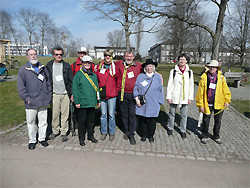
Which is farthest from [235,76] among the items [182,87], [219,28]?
[182,87]

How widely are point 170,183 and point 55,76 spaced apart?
11.1ft

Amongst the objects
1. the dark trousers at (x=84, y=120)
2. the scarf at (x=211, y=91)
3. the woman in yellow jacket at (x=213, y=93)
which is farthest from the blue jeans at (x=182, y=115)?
the dark trousers at (x=84, y=120)

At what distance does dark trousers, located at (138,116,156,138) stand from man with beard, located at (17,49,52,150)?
7.79 feet

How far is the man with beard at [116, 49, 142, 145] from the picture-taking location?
4.40 metres

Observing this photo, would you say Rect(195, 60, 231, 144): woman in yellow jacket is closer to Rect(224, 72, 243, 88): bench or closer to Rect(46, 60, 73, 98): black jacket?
Rect(46, 60, 73, 98): black jacket

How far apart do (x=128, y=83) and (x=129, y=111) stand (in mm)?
723

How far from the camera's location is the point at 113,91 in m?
4.43

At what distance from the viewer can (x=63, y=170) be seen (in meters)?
3.24

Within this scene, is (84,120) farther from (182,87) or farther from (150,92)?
(182,87)

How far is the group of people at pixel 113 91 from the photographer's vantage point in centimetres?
419

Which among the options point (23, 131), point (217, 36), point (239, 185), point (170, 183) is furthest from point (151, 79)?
point (217, 36)

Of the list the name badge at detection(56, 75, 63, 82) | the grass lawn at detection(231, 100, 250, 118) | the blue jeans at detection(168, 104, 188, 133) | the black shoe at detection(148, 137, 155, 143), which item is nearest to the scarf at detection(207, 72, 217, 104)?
the blue jeans at detection(168, 104, 188, 133)

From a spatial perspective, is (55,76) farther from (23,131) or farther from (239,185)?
(239,185)

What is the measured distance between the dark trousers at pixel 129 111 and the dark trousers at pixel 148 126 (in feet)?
0.84
